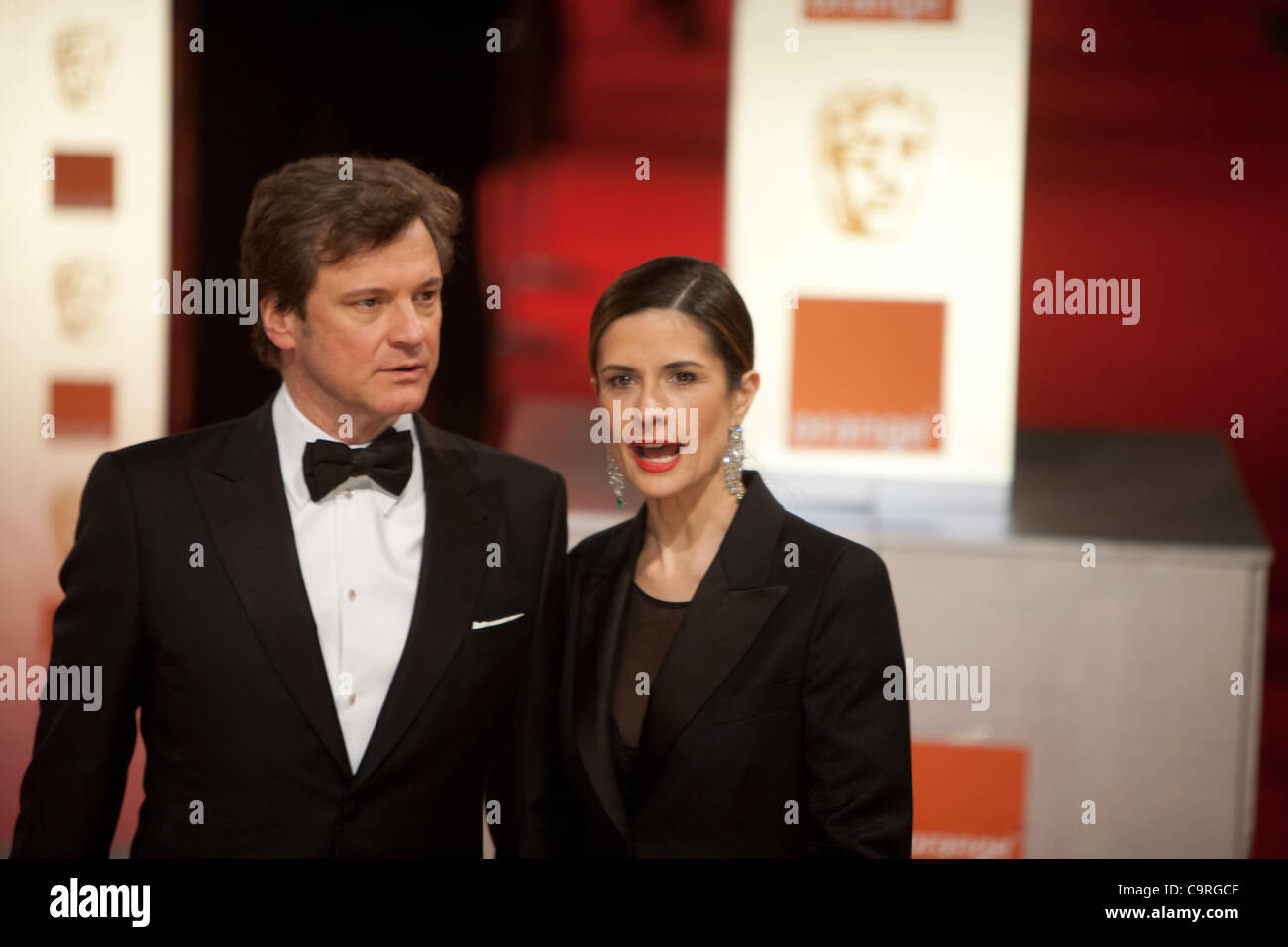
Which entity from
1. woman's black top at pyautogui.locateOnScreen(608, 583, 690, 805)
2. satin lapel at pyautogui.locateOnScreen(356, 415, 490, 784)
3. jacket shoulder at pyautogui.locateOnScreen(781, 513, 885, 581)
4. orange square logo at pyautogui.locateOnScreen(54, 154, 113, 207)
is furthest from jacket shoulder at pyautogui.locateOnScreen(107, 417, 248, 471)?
orange square logo at pyautogui.locateOnScreen(54, 154, 113, 207)

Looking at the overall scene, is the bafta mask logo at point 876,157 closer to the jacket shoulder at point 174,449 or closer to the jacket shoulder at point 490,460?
the jacket shoulder at point 490,460

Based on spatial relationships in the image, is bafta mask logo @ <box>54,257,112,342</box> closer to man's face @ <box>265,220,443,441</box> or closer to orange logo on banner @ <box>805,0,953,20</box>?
man's face @ <box>265,220,443,441</box>

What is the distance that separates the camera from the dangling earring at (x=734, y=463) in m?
2.21

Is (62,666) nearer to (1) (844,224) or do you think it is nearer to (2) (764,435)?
(2) (764,435)

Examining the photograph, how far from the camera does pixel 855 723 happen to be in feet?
6.78

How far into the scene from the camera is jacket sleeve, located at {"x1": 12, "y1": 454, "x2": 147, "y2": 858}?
2082 millimetres

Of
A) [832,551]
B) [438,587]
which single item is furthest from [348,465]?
[832,551]

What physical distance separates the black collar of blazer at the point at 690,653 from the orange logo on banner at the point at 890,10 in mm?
1440

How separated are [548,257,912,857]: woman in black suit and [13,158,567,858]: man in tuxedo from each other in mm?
219

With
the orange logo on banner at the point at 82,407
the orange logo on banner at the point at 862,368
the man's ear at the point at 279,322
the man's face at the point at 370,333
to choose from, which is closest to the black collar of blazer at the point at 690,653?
the man's face at the point at 370,333

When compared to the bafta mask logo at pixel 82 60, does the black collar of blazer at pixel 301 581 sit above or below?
below

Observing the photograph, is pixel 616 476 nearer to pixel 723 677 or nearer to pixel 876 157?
pixel 723 677

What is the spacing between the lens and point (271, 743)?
209 centimetres
